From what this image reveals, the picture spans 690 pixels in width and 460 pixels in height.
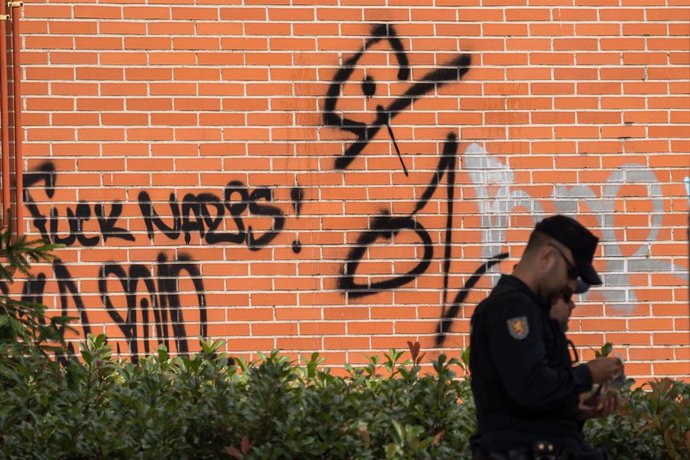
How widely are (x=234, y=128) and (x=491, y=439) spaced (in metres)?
3.51

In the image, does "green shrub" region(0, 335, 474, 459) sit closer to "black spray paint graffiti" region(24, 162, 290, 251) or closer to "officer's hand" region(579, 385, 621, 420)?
"officer's hand" region(579, 385, 621, 420)

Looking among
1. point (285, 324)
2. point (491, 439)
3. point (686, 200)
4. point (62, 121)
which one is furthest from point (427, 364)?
point (491, 439)

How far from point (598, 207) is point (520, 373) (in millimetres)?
3576

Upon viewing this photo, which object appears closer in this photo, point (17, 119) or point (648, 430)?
point (648, 430)

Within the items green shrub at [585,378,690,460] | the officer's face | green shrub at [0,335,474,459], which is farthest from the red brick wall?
the officer's face

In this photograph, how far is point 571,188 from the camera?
23.8 ft

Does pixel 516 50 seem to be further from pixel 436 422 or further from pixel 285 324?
pixel 436 422

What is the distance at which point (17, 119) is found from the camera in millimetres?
6988

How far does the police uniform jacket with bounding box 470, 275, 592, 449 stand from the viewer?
3855 millimetres

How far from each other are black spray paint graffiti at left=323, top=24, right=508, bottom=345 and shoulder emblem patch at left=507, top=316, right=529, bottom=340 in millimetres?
3273

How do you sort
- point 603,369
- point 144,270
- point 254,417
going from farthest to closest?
point 144,270 → point 254,417 → point 603,369

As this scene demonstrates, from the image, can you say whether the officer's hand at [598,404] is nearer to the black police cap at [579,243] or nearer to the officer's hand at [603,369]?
the officer's hand at [603,369]

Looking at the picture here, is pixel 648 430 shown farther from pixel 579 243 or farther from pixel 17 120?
pixel 17 120

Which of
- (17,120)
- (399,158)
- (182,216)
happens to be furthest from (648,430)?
(17,120)
